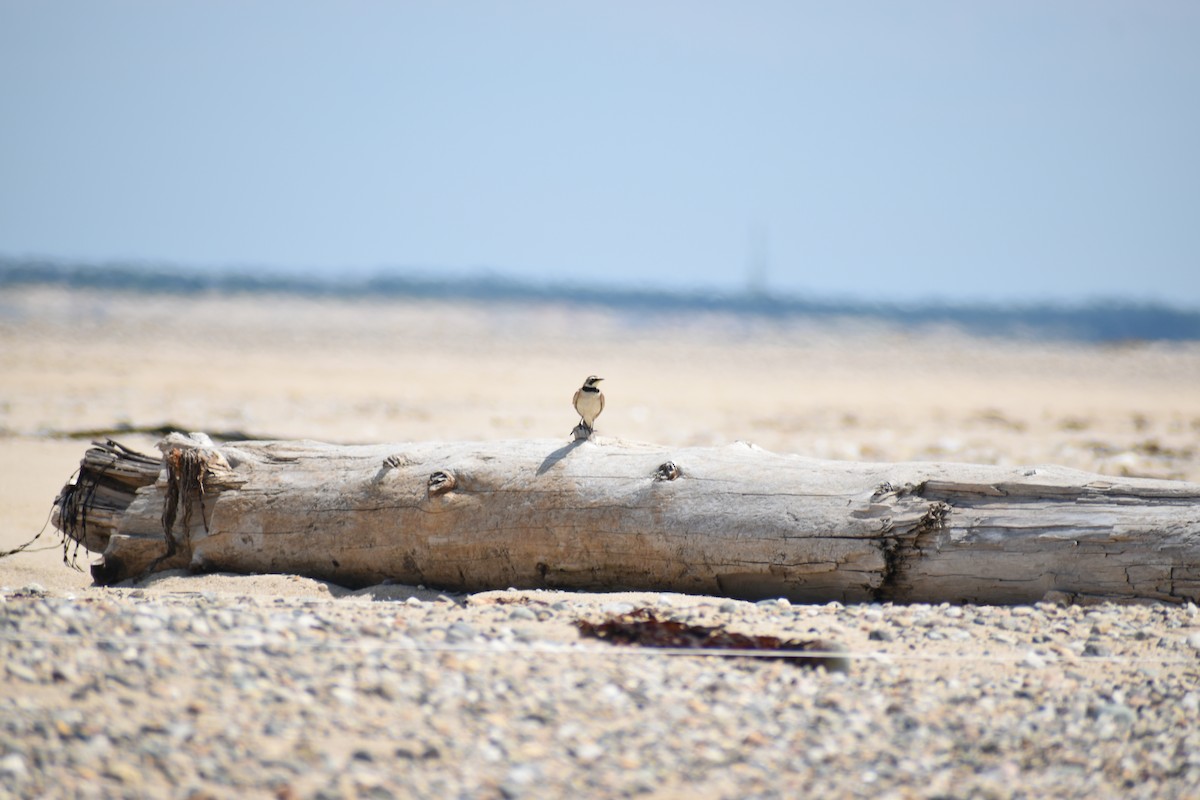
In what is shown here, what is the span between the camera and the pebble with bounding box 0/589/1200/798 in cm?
355

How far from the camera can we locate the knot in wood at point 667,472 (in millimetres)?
5758

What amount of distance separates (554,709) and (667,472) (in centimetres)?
198

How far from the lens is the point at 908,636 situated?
499cm

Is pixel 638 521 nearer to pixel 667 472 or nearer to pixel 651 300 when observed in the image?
pixel 667 472

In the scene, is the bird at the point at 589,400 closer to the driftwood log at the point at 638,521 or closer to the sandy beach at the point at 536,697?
→ the driftwood log at the point at 638,521

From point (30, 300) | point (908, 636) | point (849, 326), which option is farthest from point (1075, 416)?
point (30, 300)

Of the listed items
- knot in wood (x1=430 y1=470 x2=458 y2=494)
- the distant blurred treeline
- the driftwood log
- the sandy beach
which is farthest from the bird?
the distant blurred treeline

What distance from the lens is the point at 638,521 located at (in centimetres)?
571

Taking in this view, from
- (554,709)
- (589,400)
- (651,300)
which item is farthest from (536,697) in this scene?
(651,300)

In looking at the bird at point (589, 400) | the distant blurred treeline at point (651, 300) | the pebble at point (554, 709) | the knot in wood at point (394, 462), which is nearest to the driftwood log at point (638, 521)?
the knot in wood at point (394, 462)

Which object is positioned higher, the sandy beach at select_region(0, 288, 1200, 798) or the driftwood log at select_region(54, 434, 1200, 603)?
the driftwood log at select_region(54, 434, 1200, 603)

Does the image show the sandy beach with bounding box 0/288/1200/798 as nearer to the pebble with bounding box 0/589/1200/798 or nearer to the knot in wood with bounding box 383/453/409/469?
the pebble with bounding box 0/589/1200/798

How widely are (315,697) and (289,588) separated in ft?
7.13

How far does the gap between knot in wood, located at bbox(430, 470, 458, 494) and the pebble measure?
3.01 ft
